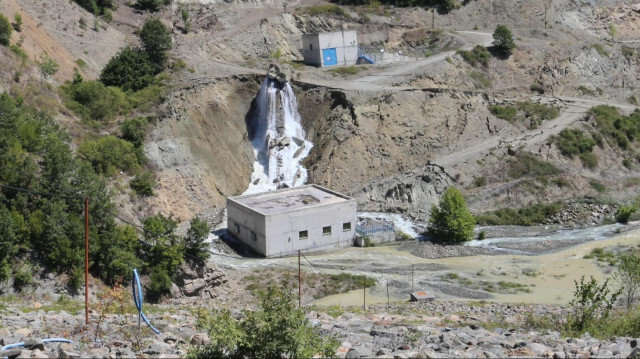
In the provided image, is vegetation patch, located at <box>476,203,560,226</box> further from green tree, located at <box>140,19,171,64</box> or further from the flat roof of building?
green tree, located at <box>140,19,171,64</box>

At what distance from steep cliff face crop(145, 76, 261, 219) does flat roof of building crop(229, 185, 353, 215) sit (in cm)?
396

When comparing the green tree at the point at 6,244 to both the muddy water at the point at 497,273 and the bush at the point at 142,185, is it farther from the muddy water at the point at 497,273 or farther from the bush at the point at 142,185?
the muddy water at the point at 497,273

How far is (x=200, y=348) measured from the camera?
16516 millimetres

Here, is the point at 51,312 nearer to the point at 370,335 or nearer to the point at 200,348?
the point at 200,348

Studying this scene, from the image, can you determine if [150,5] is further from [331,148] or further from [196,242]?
[196,242]

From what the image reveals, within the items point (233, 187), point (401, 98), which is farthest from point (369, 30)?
point (233, 187)

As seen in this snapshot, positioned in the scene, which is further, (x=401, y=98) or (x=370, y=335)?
(x=401, y=98)

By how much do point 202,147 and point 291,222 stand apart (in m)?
11.6

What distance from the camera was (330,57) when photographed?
2383 inches

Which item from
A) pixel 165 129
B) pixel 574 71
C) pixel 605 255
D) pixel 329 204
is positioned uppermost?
pixel 574 71

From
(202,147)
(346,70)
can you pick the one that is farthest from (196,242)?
(346,70)

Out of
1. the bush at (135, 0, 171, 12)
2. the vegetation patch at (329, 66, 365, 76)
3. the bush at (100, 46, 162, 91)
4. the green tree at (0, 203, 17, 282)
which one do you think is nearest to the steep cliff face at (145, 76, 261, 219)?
the bush at (100, 46, 162, 91)

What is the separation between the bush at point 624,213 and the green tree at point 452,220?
1108 centimetres

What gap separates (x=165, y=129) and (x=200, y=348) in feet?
113
